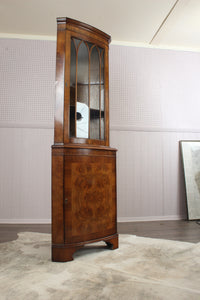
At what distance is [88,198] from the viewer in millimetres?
1977

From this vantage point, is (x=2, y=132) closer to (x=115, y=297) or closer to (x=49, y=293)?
(x=49, y=293)

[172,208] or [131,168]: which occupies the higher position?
[131,168]

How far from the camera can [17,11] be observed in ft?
9.33

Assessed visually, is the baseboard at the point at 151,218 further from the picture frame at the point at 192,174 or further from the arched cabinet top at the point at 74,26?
the arched cabinet top at the point at 74,26

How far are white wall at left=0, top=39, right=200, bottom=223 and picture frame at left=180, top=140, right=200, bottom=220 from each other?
107mm

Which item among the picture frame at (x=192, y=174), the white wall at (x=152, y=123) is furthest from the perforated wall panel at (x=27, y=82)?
the picture frame at (x=192, y=174)

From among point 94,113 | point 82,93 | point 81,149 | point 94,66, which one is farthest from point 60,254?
point 94,66

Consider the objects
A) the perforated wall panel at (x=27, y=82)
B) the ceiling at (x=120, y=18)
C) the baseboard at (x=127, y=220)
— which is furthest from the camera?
the perforated wall panel at (x=27, y=82)

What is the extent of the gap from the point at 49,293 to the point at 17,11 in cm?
314

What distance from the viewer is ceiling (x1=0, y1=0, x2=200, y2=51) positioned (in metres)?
2.70

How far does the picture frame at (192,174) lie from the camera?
10.8 ft

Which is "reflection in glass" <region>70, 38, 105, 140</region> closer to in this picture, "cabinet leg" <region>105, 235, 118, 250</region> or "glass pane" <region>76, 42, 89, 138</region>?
"glass pane" <region>76, 42, 89, 138</region>

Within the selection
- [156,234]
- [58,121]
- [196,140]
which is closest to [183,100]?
[196,140]

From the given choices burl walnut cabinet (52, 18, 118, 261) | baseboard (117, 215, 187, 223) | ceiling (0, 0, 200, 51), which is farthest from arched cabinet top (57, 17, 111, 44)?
baseboard (117, 215, 187, 223)
